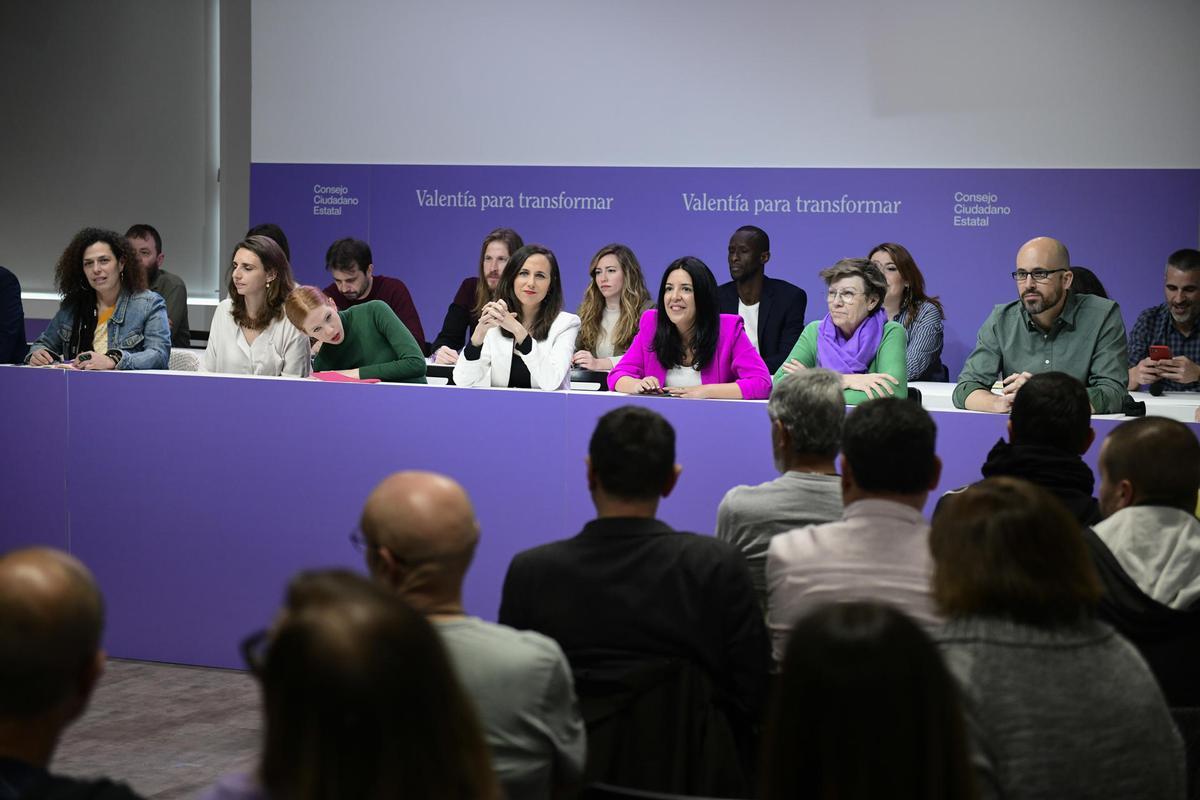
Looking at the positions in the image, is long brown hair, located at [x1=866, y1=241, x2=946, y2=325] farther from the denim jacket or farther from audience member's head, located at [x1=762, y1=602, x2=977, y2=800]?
audience member's head, located at [x1=762, y1=602, x2=977, y2=800]

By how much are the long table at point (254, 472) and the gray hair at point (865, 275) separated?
2.11 ft

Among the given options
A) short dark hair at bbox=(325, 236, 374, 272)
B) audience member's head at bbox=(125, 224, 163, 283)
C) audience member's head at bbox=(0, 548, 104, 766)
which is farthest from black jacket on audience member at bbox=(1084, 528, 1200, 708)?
audience member's head at bbox=(125, 224, 163, 283)

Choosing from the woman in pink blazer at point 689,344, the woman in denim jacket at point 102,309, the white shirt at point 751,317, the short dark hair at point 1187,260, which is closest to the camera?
the woman in pink blazer at point 689,344

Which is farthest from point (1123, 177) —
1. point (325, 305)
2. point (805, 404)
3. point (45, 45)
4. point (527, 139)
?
point (45, 45)

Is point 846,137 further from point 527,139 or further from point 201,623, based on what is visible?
point 201,623

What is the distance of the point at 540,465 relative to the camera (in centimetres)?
461

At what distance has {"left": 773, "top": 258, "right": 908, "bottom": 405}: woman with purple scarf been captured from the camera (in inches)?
185

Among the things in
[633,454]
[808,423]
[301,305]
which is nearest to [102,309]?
[301,305]

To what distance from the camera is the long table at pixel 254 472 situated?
15.0 ft

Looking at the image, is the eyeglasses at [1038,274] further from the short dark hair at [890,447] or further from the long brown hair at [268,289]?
the long brown hair at [268,289]

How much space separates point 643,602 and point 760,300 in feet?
14.9

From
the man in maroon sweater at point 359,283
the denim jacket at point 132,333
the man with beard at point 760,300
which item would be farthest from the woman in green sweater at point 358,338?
the man with beard at point 760,300

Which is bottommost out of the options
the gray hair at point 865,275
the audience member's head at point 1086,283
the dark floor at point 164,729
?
the dark floor at point 164,729

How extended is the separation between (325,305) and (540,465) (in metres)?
1.23
